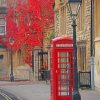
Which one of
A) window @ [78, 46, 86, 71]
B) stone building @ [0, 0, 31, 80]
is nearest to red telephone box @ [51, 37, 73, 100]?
window @ [78, 46, 86, 71]

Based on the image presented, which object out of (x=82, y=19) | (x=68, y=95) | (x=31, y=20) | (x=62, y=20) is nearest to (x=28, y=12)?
(x=31, y=20)

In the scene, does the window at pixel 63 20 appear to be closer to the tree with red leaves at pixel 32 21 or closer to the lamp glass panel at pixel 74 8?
the tree with red leaves at pixel 32 21

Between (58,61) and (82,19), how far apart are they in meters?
16.4

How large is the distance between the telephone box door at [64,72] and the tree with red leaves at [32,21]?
1136 inches

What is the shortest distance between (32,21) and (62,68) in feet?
101

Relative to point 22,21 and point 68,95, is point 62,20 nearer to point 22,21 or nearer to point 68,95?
point 22,21

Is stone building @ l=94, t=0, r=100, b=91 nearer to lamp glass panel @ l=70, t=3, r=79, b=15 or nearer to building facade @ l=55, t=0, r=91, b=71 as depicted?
building facade @ l=55, t=0, r=91, b=71

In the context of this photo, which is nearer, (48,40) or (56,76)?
(56,76)

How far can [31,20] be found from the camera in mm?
50562

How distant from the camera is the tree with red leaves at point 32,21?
49.8 m

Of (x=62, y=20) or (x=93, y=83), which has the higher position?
(x=62, y=20)

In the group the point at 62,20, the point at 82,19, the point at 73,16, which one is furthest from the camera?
the point at 62,20

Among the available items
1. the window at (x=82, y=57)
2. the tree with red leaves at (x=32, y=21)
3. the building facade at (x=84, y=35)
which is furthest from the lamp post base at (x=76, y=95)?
the tree with red leaves at (x=32, y=21)

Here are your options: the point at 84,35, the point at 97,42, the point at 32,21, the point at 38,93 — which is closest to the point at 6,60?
the point at 32,21
